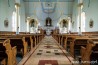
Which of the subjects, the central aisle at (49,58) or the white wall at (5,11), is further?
the white wall at (5,11)

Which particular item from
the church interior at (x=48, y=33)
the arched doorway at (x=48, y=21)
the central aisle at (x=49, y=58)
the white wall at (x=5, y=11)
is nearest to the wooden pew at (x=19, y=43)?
the church interior at (x=48, y=33)

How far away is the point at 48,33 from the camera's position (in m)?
39.0

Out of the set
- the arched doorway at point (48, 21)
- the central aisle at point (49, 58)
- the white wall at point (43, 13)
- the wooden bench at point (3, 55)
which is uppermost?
the white wall at point (43, 13)

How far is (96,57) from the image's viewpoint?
5.41 m

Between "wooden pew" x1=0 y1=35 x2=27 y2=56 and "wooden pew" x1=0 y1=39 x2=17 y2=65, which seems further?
"wooden pew" x1=0 y1=35 x2=27 y2=56

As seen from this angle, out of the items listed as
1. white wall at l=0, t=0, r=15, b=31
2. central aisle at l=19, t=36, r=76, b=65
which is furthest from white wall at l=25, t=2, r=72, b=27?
central aisle at l=19, t=36, r=76, b=65

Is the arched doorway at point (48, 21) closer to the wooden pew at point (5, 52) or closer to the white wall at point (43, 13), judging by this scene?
the white wall at point (43, 13)

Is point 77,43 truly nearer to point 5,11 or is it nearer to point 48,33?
point 5,11

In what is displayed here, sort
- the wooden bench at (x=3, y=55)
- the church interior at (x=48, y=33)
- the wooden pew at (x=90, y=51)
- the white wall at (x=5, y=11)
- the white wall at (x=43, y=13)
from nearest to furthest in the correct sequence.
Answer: the wooden pew at (x=90, y=51), the wooden bench at (x=3, y=55), the church interior at (x=48, y=33), the white wall at (x=5, y=11), the white wall at (x=43, y=13)

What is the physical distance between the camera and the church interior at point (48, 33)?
585cm

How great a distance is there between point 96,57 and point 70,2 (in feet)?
97.1

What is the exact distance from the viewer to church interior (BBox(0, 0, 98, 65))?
230 inches

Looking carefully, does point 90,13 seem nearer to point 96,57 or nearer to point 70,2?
point 70,2

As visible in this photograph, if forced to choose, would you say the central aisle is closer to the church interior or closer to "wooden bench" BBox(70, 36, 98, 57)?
the church interior
